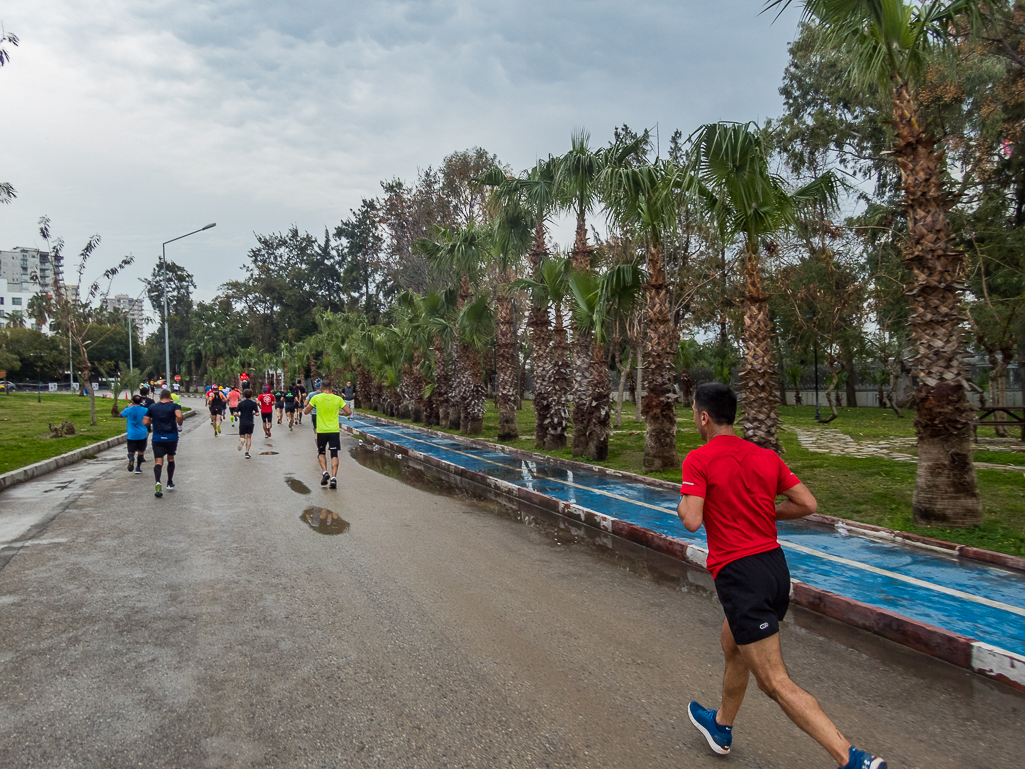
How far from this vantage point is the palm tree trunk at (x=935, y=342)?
24.5 ft

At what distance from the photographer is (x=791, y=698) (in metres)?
2.86

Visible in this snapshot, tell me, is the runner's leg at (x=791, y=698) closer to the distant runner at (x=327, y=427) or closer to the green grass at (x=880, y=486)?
the green grass at (x=880, y=486)

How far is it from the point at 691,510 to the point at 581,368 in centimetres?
1246

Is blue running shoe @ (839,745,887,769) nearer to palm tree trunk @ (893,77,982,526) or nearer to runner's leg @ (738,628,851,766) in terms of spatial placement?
runner's leg @ (738,628,851,766)

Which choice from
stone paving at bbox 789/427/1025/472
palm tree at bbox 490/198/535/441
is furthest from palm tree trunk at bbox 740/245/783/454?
palm tree at bbox 490/198/535/441

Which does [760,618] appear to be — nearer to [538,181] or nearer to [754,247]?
[754,247]

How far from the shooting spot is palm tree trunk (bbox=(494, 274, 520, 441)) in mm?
19828

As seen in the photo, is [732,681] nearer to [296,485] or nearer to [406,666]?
[406,666]

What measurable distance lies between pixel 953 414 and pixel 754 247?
4.73 m

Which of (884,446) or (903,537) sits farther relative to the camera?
(884,446)

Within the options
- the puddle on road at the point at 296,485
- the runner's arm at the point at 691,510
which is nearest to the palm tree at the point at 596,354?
the puddle on road at the point at 296,485

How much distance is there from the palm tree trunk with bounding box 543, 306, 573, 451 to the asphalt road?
31.2ft

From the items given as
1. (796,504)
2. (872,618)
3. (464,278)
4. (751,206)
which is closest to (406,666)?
(796,504)

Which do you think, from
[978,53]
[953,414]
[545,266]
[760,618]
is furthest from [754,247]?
[978,53]
